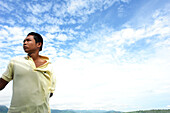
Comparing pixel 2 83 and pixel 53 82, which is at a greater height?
pixel 53 82

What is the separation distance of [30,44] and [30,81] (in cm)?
100

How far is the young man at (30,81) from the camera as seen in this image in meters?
2.93

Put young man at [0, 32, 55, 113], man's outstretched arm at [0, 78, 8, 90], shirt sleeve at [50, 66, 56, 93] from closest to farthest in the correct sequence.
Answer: young man at [0, 32, 55, 113] < man's outstretched arm at [0, 78, 8, 90] < shirt sleeve at [50, 66, 56, 93]

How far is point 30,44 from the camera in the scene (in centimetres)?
351

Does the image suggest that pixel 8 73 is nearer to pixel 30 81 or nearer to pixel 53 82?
pixel 30 81

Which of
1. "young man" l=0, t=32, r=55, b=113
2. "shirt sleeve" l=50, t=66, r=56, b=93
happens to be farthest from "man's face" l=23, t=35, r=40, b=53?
"shirt sleeve" l=50, t=66, r=56, b=93

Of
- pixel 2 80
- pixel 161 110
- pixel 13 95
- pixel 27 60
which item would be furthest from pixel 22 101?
pixel 161 110

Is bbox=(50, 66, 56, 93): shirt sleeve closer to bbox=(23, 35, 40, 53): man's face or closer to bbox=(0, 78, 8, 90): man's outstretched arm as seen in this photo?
bbox=(23, 35, 40, 53): man's face

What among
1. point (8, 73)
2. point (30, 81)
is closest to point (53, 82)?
point (30, 81)

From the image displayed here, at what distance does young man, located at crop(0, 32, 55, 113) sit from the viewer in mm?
2930

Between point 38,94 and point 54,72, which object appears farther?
point 54,72

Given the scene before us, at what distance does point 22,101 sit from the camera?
9.52ft

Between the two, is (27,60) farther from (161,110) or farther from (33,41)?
(161,110)

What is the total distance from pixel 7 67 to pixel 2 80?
316 millimetres
